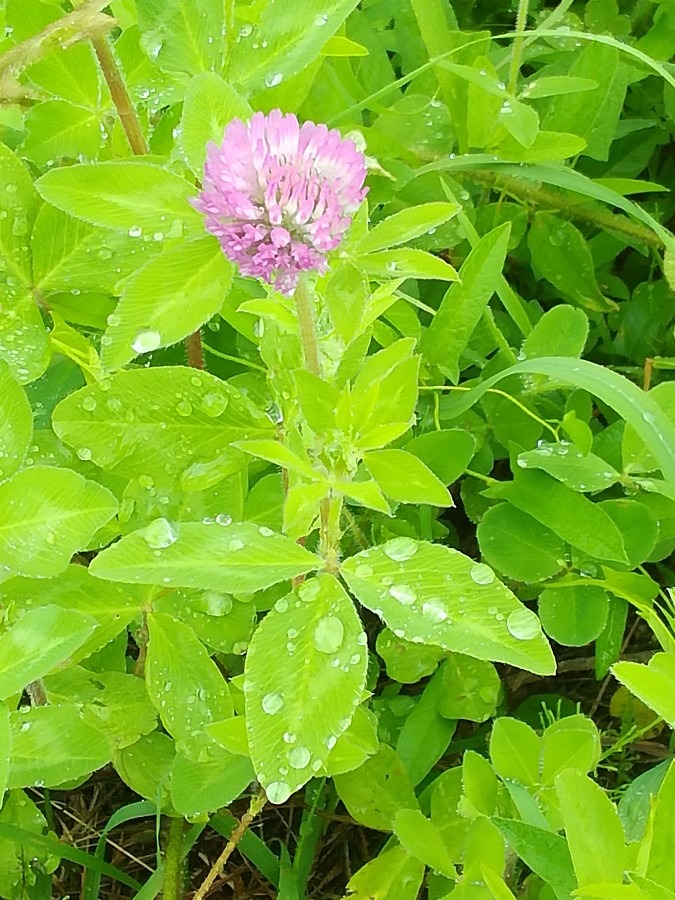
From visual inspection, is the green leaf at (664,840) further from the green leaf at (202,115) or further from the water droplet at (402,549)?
the green leaf at (202,115)

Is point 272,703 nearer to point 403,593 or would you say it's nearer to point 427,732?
point 403,593

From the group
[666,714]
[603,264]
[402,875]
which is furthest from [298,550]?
[603,264]

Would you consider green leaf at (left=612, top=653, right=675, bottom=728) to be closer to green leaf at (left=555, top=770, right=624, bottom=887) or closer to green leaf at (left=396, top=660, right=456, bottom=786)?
green leaf at (left=555, top=770, right=624, bottom=887)

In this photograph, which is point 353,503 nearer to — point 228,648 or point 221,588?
point 228,648

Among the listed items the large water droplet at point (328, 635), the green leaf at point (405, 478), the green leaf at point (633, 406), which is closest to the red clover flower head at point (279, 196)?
the green leaf at point (405, 478)

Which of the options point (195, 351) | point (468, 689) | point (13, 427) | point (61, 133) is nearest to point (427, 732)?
point (468, 689)

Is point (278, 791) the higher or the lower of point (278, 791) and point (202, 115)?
the lower
